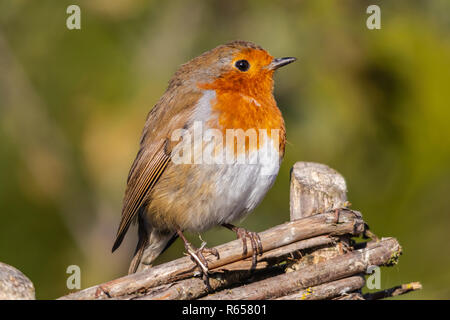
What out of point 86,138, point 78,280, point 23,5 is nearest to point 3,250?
point 78,280

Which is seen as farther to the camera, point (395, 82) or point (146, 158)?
point (395, 82)

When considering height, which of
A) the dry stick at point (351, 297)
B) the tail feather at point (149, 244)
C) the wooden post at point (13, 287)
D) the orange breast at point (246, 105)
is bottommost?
the tail feather at point (149, 244)

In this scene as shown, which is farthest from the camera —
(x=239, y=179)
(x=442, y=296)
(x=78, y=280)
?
(x=78, y=280)

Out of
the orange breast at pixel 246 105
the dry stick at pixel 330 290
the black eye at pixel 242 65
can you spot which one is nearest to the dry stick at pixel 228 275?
the dry stick at pixel 330 290

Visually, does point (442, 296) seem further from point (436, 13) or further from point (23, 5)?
point (23, 5)

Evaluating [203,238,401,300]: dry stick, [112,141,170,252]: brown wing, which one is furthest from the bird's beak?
[203,238,401,300]: dry stick

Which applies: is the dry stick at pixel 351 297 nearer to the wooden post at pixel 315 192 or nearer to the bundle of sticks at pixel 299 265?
the bundle of sticks at pixel 299 265
